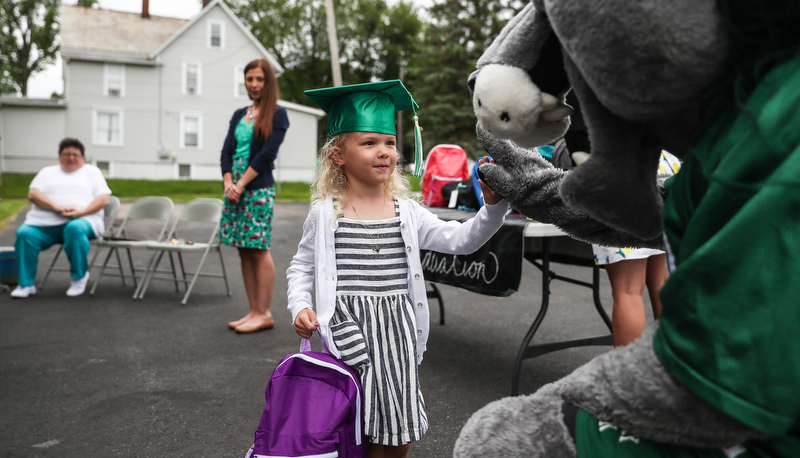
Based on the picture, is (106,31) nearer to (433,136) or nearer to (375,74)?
(433,136)

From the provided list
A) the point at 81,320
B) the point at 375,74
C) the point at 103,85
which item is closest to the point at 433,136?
the point at 103,85

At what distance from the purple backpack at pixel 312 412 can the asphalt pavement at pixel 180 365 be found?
0.95 metres

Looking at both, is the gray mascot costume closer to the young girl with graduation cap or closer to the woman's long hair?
the young girl with graduation cap

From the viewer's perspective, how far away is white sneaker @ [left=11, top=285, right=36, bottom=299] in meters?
5.99

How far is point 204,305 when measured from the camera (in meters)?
5.84

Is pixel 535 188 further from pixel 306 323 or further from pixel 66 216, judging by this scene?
pixel 66 216

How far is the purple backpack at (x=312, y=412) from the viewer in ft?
6.03

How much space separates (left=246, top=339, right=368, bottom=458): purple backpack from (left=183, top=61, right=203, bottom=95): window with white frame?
1040 inches

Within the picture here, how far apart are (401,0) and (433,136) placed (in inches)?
834

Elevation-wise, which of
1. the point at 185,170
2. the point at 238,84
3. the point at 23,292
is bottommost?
the point at 23,292

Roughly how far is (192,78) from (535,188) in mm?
27496

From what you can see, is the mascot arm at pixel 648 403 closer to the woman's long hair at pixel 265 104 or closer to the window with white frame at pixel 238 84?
the woman's long hair at pixel 265 104

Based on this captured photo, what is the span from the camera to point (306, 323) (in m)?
2.13

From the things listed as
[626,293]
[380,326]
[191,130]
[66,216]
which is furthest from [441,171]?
[191,130]
